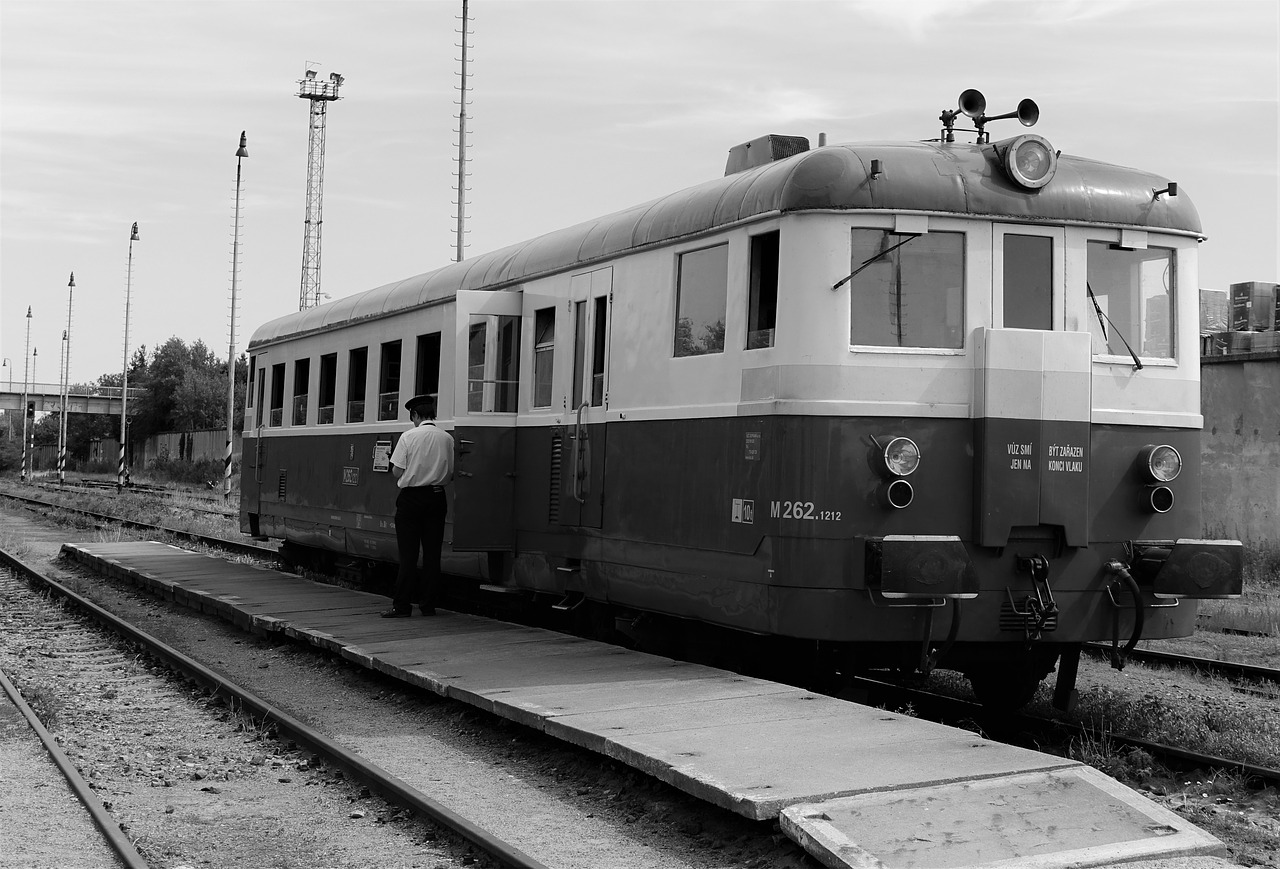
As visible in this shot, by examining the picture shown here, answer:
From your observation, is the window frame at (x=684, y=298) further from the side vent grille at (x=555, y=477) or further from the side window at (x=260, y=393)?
the side window at (x=260, y=393)

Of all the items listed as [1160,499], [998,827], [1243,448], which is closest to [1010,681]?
[1160,499]

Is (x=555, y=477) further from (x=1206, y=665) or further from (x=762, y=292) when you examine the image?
(x=1206, y=665)

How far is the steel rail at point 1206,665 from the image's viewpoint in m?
9.62

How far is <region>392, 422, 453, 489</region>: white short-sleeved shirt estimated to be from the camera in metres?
11.1

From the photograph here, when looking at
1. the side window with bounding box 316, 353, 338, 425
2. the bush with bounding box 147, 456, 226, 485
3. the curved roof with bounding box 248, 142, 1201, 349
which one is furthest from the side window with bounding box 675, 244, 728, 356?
the bush with bounding box 147, 456, 226, 485

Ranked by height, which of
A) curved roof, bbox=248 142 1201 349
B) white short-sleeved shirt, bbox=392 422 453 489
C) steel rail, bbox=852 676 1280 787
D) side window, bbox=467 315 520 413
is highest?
curved roof, bbox=248 142 1201 349

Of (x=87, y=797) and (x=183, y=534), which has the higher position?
(x=183, y=534)

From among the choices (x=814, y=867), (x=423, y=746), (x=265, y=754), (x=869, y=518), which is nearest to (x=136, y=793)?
(x=265, y=754)

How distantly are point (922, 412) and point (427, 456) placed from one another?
4.84 m

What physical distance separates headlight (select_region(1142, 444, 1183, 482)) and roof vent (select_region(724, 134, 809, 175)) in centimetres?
280

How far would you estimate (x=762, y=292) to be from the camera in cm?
794

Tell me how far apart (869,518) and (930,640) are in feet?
2.41

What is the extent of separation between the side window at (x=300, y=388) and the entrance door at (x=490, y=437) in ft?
17.8

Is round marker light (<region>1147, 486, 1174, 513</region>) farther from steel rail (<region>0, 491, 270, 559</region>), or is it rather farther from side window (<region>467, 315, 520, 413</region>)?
steel rail (<region>0, 491, 270, 559</region>)
